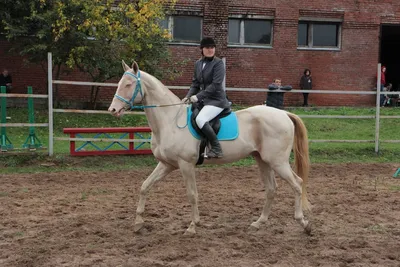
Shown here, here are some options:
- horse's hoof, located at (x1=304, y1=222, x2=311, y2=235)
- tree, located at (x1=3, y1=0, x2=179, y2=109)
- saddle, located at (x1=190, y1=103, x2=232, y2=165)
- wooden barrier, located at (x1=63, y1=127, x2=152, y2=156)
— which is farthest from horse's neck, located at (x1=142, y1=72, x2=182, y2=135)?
tree, located at (x1=3, y1=0, x2=179, y2=109)

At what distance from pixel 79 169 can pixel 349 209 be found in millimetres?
6181

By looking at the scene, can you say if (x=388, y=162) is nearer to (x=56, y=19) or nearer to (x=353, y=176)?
(x=353, y=176)

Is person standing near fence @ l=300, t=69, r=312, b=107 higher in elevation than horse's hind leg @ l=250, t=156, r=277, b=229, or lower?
higher

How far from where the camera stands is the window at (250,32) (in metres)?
21.6

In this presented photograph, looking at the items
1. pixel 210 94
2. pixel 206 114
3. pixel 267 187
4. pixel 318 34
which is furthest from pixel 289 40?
pixel 206 114

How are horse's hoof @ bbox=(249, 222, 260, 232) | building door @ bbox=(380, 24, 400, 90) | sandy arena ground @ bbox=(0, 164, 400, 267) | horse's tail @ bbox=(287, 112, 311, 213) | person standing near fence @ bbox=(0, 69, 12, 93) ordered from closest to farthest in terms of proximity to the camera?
sandy arena ground @ bbox=(0, 164, 400, 267) → horse's hoof @ bbox=(249, 222, 260, 232) → horse's tail @ bbox=(287, 112, 311, 213) → person standing near fence @ bbox=(0, 69, 12, 93) → building door @ bbox=(380, 24, 400, 90)

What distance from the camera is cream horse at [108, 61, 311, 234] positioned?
6.31m

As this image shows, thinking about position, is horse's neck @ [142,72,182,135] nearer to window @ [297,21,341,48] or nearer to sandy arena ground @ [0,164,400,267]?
sandy arena ground @ [0,164,400,267]

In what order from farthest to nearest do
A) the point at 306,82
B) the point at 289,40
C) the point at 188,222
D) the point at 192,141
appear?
the point at 289,40
the point at 306,82
the point at 188,222
the point at 192,141

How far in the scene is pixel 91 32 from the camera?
16.3m

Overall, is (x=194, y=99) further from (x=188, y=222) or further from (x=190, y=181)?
(x=188, y=222)

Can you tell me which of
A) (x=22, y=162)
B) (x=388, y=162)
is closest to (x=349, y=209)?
(x=388, y=162)

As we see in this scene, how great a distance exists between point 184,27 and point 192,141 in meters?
15.5

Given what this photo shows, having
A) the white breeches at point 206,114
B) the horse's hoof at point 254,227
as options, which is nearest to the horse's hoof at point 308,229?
the horse's hoof at point 254,227
